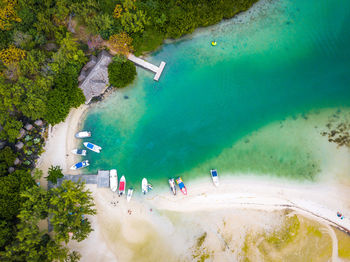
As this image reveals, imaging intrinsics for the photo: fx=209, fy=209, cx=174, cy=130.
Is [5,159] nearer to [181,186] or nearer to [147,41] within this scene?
[181,186]

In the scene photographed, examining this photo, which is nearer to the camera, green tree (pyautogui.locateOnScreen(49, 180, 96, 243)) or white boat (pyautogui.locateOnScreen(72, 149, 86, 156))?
green tree (pyautogui.locateOnScreen(49, 180, 96, 243))

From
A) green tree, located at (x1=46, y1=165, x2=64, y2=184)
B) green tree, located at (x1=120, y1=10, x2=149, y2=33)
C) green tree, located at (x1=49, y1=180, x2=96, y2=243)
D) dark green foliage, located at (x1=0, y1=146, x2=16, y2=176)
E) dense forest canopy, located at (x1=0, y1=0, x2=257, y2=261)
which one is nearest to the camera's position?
green tree, located at (x1=49, y1=180, x2=96, y2=243)

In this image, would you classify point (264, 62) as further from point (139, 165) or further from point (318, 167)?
point (139, 165)

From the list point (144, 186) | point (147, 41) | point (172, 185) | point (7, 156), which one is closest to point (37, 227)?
point (7, 156)

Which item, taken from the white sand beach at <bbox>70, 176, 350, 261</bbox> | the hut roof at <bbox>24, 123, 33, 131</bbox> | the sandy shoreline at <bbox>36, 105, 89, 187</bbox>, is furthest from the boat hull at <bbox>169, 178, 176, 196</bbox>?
the hut roof at <bbox>24, 123, 33, 131</bbox>

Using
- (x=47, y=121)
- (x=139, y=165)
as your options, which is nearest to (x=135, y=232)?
(x=139, y=165)

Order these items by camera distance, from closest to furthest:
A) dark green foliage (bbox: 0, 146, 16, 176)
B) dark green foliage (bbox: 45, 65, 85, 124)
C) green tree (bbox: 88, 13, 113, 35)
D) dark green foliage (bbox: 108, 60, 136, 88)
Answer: green tree (bbox: 88, 13, 113, 35) < dark green foliage (bbox: 0, 146, 16, 176) < dark green foliage (bbox: 45, 65, 85, 124) < dark green foliage (bbox: 108, 60, 136, 88)

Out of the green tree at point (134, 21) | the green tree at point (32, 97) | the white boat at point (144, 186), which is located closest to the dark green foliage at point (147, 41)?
the green tree at point (134, 21)

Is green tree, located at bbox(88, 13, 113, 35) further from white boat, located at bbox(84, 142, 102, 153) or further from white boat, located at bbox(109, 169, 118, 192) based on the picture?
white boat, located at bbox(109, 169, 118, 192)
